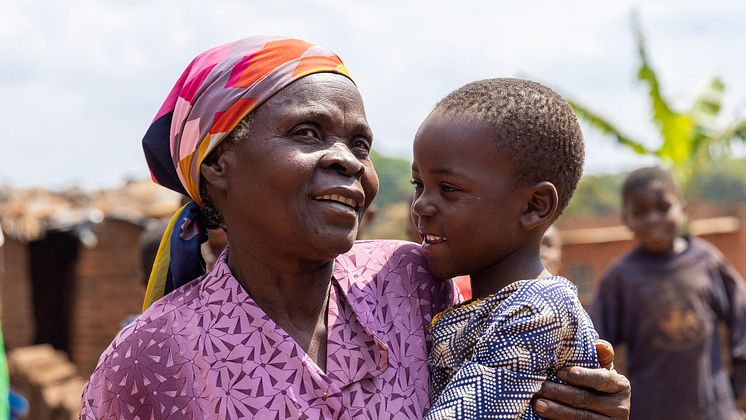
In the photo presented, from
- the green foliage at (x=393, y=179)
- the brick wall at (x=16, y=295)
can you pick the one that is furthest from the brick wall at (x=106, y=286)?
the green foliage at (x=393, y=179)

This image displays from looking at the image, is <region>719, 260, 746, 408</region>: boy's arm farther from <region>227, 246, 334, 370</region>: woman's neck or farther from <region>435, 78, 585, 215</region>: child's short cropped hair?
<region>227, 246, 334, 370</region>: woman's neck

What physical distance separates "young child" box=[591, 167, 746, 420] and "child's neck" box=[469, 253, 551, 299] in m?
3.73

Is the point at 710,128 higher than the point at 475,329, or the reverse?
the point at 475,329

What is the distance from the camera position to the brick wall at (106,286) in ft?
26.5

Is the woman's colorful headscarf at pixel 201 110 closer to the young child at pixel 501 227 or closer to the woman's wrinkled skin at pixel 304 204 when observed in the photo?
the woman's wrinkled skin at pixel 304 204

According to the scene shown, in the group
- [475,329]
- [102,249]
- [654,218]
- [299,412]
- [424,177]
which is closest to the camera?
[299,412]

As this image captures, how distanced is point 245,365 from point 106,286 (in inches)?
260

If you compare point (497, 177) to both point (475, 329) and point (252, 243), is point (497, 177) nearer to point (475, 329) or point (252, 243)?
point (475, 329)

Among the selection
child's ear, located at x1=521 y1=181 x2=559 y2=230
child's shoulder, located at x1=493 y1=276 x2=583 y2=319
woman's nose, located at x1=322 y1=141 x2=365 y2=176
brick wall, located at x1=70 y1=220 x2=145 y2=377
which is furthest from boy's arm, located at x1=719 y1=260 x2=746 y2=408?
brick wall, located at x1=70 y1=220 x2=145 y2=377

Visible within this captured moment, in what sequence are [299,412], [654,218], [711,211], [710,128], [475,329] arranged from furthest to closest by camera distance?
1. [711,211]
2. [710,128]
3. [654,218]
4. [475,329]
5. [299,412]

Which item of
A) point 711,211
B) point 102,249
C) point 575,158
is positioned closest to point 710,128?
point 102,249

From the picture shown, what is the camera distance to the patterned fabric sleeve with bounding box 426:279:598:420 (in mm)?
2012

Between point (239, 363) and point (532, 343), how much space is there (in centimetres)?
64

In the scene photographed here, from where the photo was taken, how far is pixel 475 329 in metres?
2.17
